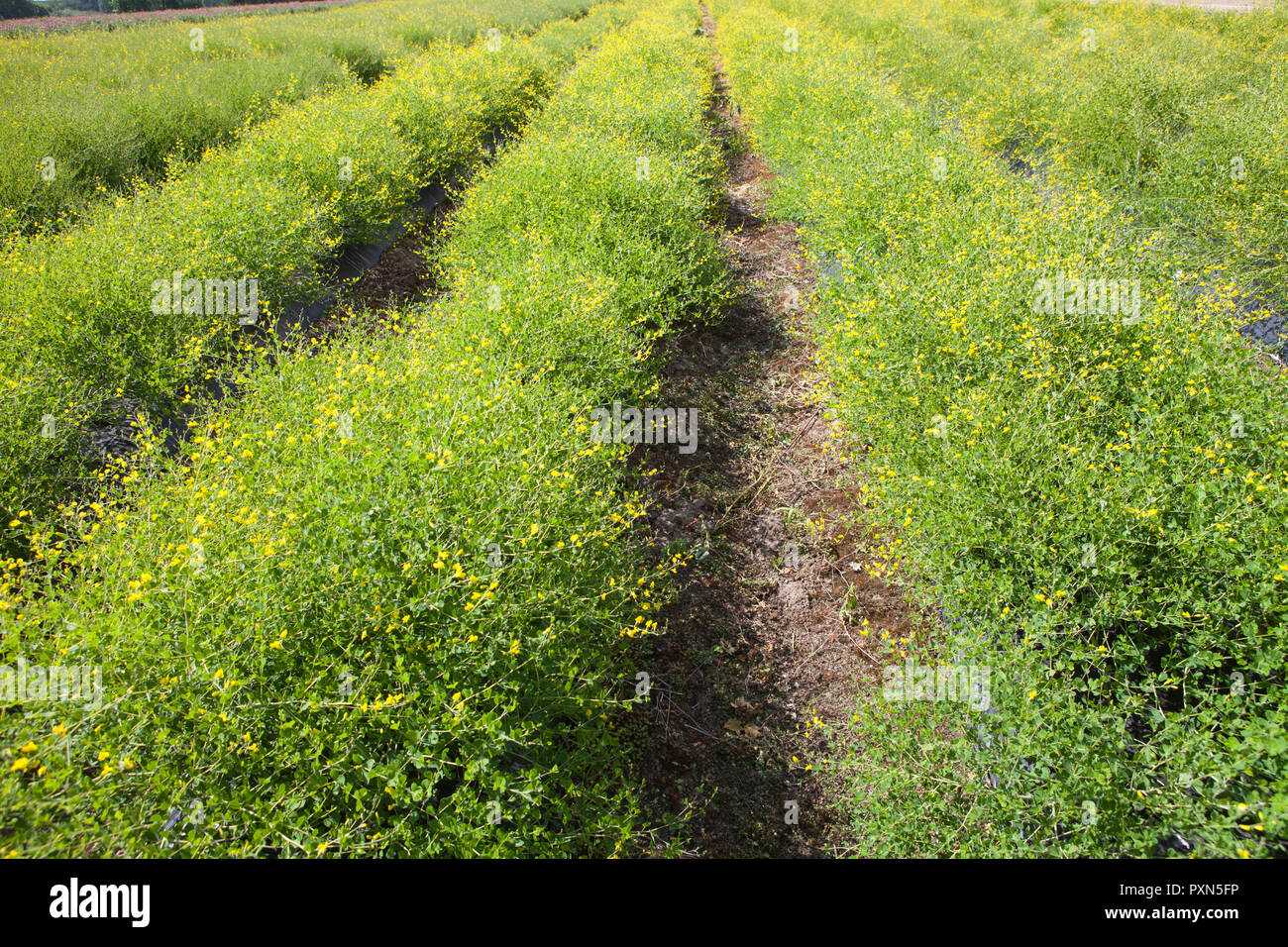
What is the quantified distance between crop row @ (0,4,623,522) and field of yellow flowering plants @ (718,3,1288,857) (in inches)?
192

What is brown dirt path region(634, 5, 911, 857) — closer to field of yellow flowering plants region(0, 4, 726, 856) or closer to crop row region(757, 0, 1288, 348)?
field of yellow flowering plants region(0, 4, 726, 856)

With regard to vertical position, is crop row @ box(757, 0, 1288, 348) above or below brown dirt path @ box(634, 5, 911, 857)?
above

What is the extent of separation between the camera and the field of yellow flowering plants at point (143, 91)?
→ 292 inches

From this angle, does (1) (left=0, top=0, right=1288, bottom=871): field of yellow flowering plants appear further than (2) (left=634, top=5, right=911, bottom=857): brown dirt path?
No

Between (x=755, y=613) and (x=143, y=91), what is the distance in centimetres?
1191

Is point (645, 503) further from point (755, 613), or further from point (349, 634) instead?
point (349, 634)

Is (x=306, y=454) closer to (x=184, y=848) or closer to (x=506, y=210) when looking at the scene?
(x=184, y=848)

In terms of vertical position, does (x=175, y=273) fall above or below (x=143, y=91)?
below

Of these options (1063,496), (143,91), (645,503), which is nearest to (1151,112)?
(1063,496)

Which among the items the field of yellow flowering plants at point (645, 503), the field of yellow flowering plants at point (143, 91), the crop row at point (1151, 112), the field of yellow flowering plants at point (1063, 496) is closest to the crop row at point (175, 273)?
the field of yellow flowering plants at point (645, 503)

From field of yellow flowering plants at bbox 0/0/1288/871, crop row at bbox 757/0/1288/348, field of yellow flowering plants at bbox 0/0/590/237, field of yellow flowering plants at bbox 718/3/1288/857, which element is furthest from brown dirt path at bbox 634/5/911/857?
field of yellow flowering plants at bbox 0/0/590/237

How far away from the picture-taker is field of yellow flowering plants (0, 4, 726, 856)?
2172 millimetres

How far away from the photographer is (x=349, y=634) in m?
2.56
